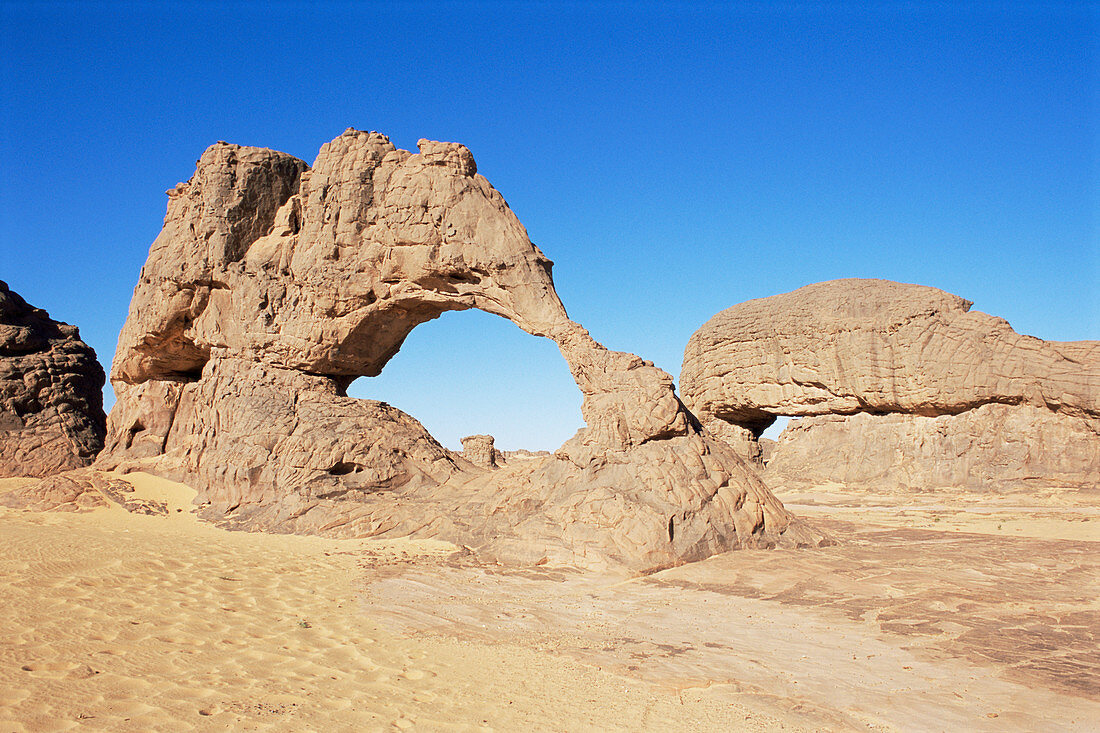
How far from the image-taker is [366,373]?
12148 millimetres

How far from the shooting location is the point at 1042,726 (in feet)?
11.1

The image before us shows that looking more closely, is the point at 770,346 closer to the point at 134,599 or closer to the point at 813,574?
the point at 813,574

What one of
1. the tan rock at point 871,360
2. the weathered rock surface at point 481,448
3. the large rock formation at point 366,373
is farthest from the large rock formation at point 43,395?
the tan rock at point 871,360

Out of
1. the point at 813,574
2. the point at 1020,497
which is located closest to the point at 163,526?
the point at 813,574

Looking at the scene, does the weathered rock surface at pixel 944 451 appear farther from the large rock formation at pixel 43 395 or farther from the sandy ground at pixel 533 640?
the large rock formation at pixel 43 395

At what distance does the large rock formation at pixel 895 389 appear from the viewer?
14.4 meters

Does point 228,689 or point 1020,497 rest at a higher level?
point 1020,497

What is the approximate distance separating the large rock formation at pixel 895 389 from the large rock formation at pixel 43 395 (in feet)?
50.6

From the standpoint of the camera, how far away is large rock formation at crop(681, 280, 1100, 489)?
1438cm

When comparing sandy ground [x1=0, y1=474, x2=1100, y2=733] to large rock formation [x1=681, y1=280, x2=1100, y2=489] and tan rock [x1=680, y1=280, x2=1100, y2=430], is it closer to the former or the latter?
large rock formation [x1=681, y1=280, x2=1100, y2=489]

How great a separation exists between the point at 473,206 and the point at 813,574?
6.51 meters

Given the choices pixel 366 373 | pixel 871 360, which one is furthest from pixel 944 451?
pixel 366 373

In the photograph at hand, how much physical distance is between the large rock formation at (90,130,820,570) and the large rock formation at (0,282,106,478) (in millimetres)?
2914

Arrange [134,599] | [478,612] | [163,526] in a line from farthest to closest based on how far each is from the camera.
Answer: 1. [163,526]
2. [478,612]
3. [134,599]
